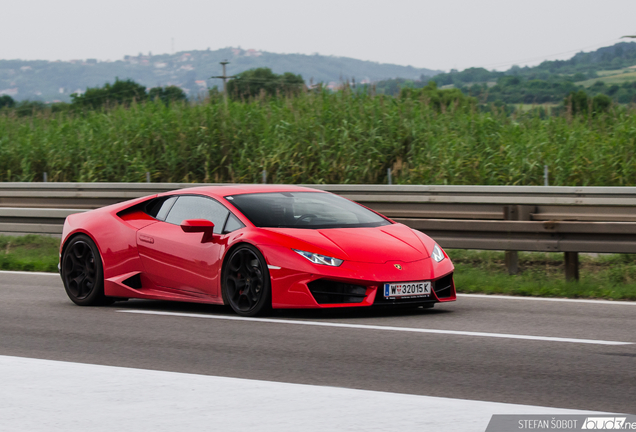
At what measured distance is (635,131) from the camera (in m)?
17.2

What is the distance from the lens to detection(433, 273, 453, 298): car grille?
771 cm

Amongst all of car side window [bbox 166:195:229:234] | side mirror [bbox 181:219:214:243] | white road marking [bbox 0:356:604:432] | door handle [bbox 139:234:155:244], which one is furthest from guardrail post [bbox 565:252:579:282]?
white road marking [bbox 0:356:604:432]

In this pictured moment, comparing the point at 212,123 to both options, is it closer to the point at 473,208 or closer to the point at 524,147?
the point at 524,147

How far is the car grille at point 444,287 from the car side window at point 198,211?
2.01 metres

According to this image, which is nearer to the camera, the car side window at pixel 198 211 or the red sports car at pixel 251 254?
the red sports car at pixel 251 254

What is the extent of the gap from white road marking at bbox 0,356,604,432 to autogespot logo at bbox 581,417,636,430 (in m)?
0.16

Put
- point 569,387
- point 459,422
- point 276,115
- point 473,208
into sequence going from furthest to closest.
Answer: point 276,115
point 473,208
point 569,387
point 459,422

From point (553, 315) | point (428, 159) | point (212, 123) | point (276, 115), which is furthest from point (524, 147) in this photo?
point (553, 315)

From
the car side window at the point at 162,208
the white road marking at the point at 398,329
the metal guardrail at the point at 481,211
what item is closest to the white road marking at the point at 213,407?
the white road marking at the point at 398,329

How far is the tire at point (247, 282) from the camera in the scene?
754cm

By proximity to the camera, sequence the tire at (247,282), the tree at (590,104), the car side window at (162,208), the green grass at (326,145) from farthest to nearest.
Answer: the tree at (590,104)
the green grass at (326,145)
the car side window at (162,208)
the tire at (247,282)

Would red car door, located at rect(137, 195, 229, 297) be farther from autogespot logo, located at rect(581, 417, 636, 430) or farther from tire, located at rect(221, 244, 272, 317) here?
autogespot logo, located at rect(581, 417, 636, 430)

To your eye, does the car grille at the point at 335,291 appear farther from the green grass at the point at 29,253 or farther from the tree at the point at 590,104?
the tree at the point at 590,104

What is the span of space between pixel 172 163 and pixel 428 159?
6.07 meters
